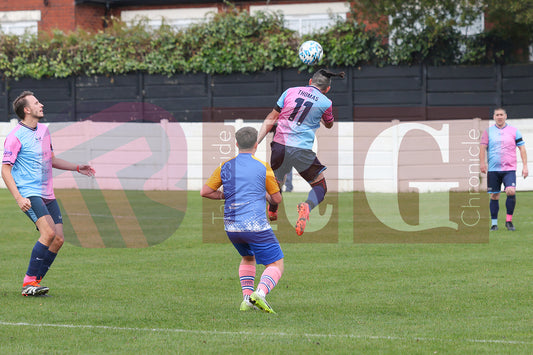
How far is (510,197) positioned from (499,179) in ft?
1.52

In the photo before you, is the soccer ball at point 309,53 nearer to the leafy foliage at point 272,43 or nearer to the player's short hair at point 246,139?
the player's short hair at point 246,139

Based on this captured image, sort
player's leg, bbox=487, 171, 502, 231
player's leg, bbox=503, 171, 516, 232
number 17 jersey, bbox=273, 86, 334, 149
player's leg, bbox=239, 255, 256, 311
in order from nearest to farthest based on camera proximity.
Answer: player's leg, bbox=239, 255, 256, 311, number 17 jersey, bbox=273, 86, 334, 149, player's leg, bbox=503, 171, 516, 232, player's leg, bbox=487, 171, 502, 231

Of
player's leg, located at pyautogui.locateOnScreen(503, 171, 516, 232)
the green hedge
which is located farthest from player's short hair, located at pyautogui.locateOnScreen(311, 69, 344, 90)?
the green hedge

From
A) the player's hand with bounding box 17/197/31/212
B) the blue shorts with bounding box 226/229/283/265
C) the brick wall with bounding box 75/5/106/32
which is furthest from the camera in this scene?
the brick wall with bounding box 75/5/106/32

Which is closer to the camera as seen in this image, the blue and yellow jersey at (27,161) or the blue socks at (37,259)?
the blue and yellow jersey at (27,161)

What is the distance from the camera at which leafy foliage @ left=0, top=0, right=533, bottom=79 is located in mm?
24797

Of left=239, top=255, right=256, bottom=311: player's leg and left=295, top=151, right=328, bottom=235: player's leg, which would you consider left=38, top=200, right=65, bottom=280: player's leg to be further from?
left=295, top=151, right=328, bottom=235: player's leg

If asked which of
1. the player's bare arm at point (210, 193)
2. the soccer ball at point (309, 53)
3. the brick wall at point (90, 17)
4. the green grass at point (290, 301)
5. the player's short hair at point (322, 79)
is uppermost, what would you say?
the brick wall at point (90, 17)

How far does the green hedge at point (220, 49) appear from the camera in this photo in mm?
25750

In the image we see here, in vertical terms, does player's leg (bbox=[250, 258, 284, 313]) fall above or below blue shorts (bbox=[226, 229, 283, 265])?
below

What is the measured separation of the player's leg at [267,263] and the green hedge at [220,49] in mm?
18527

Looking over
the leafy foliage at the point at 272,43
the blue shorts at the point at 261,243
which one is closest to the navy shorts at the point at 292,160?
the blue shorts at the point at 261,243

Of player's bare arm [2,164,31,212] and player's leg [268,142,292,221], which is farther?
player's leg [268,142,292,221]

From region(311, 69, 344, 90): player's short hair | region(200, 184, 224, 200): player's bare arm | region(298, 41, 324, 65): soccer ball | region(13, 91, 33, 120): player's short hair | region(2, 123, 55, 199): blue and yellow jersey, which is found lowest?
region(200, 184, 224, 200): player's bare arm
